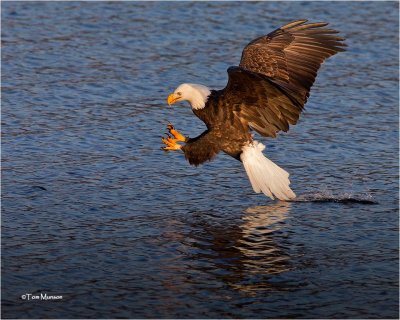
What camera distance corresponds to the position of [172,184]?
928 cm

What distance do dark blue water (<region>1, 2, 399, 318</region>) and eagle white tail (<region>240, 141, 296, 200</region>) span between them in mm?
156

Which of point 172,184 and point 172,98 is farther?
point 172,184

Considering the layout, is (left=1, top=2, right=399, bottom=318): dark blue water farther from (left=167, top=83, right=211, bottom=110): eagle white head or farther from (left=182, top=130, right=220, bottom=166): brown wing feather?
(left=167, top=83, right=211, bottom=110): eagle white head

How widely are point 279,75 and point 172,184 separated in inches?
55.3

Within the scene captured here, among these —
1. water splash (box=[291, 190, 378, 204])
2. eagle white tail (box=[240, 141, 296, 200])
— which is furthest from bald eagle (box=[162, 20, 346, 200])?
water splash (box=[291, 190, 378, 204])

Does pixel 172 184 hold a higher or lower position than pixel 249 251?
higher

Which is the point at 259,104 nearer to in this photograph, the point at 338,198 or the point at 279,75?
the point at 279,75

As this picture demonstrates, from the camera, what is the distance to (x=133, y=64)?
13.2 metres

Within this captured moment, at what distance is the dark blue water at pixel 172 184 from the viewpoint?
22.5ft

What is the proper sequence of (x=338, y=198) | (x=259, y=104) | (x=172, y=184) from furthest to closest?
(x=172, y=184), (x=338, y=198), (x=259, y=104)

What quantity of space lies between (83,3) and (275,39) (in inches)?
280

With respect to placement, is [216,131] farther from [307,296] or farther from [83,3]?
[83,3]

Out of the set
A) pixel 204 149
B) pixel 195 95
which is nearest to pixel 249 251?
pixel 204 149

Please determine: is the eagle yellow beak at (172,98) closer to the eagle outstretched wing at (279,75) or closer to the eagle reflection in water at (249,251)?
the eagle outstretched wing at (279,75)
